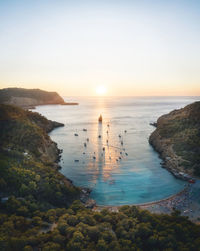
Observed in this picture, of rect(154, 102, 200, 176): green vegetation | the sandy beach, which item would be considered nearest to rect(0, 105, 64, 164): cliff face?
the sandy beach

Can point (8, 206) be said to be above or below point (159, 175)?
above

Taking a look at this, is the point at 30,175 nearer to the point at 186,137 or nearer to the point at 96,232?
the point at 96,232

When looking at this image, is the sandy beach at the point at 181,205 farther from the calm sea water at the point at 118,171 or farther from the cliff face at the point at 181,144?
the cliff face at the point at 181,144

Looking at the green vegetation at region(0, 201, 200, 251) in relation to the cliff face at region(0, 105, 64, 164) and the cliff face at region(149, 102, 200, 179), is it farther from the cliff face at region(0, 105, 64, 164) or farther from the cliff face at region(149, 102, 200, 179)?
the cliff face at region(149, 102, 200, 179)

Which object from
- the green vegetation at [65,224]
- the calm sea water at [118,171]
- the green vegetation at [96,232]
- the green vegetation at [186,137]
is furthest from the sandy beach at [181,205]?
the green vegetation at [186,137]

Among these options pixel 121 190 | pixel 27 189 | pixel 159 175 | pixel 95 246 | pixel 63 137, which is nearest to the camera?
pixel 95 246

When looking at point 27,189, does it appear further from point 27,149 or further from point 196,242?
point 196,242

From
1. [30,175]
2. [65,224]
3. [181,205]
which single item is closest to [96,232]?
[65,224]

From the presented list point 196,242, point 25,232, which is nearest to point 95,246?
point 25,232
